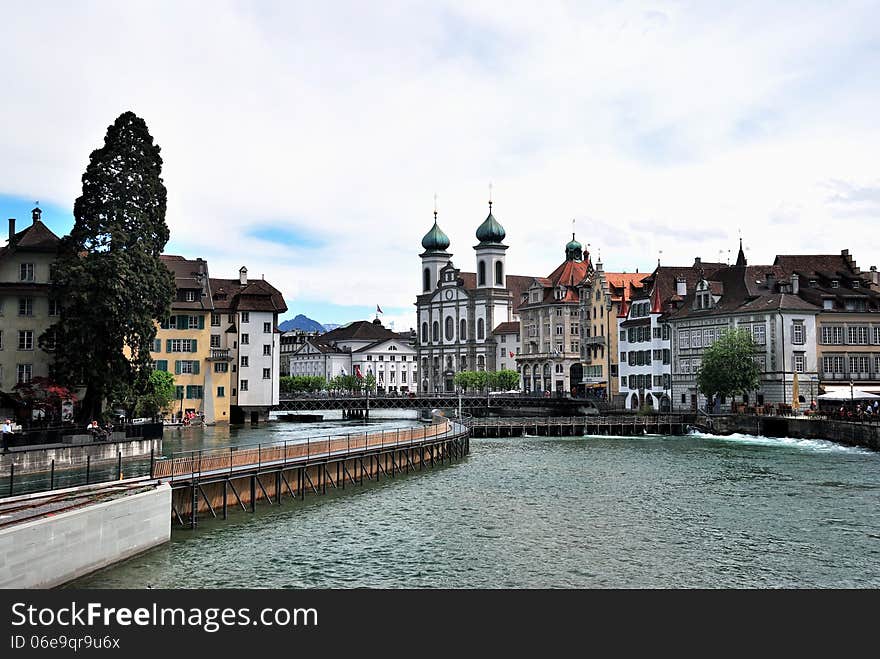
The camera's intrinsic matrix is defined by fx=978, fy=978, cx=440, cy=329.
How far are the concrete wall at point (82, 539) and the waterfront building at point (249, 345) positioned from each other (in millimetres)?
73041

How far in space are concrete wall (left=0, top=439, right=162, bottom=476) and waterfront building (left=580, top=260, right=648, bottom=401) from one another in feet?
236

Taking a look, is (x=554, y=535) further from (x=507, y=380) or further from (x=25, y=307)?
(x=507, y=380)

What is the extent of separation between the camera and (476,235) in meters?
186

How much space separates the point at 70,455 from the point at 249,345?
56315 mm

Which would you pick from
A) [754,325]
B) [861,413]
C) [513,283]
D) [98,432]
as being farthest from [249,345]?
[513,283]

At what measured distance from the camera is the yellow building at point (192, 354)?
92.7 m

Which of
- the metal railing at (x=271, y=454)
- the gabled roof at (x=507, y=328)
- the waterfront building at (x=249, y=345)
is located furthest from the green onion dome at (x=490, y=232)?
the metal railing at (x=271, y=454)

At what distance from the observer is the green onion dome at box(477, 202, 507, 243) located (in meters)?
184

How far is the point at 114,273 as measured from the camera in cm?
5659

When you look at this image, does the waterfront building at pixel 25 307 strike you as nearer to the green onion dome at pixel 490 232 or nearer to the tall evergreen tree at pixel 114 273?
the tall evergreen tree at pixel 114 273

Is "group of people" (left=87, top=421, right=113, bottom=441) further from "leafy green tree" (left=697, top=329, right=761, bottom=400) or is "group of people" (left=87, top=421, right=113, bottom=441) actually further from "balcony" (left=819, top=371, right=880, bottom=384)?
"balcony" (left=819, top=371, right=880, bottom=384)
